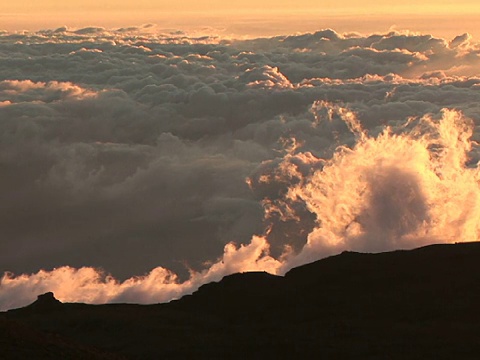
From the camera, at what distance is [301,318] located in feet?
284

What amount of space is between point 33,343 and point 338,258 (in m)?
41.7

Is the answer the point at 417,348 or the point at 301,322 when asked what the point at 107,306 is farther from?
the point at 417,348

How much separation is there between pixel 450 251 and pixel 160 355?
3538cm

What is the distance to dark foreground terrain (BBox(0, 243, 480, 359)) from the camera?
7450 centimetres

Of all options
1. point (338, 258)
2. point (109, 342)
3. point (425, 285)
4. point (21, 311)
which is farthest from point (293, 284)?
point (21, 311)

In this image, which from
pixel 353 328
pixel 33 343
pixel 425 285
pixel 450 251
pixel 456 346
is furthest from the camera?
pixel 450 251

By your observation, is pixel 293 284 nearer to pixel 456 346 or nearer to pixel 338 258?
pixel 338 258

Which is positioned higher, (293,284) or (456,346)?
(293,284)

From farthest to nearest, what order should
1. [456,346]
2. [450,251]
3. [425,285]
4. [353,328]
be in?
[450,251]
[425,285]
[353,328]
[456,346]

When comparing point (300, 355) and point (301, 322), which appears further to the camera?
point (301, 322)

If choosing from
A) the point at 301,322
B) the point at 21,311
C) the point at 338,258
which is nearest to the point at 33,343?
the point at 301,322

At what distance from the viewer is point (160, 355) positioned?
253 ft

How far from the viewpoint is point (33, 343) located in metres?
66.4

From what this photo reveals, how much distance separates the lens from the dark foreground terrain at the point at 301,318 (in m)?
74.5
